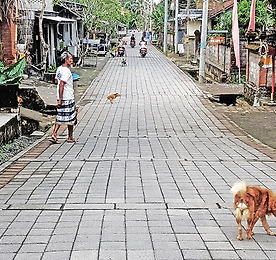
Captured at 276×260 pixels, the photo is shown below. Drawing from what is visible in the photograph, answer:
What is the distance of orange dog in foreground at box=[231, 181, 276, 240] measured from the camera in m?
3.96

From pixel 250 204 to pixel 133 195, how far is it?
1834 mm

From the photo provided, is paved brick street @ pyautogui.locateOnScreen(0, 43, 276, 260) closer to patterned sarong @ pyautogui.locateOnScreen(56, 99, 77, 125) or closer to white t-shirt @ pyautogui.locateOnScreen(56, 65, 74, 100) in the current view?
patterned sarong @ pyautogui.locateOnScreen(56, 99, 77, 125)

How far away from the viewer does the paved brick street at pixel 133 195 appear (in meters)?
3.96

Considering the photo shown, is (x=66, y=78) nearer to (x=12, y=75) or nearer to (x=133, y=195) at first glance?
(x=12, y=75)

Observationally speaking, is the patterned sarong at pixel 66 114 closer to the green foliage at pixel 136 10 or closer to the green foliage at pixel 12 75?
the green foliage at pixel 12 75

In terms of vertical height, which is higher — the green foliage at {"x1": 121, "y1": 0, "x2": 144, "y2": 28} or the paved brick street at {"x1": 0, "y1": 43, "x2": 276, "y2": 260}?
the green foliage at {"x1": 121, "y1": 0, "x2": 144, "y2": 28}

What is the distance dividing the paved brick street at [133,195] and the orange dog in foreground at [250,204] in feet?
0.72

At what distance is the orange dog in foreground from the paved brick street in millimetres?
218

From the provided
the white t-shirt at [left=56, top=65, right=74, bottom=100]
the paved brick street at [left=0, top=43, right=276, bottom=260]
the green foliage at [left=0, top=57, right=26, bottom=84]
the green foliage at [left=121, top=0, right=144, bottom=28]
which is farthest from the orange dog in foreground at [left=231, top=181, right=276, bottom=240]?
the green foliage at [left=121, top=0, right=144, bottom=28]

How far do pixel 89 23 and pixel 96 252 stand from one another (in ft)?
83.2

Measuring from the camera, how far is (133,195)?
5.48 meters

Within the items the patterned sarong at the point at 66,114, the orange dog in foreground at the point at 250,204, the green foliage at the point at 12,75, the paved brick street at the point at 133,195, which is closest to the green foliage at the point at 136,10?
the green foliage at the point at 12,75

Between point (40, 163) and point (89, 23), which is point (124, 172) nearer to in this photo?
point (40, 163)

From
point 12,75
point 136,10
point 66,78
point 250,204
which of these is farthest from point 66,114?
point 136,10
